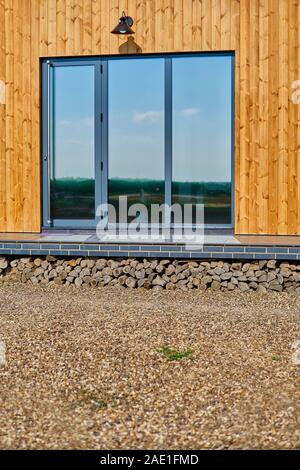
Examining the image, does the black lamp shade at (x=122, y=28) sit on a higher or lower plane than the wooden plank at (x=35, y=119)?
higher

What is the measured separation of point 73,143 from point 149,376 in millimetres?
4312

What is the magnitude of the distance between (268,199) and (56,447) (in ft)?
15.6

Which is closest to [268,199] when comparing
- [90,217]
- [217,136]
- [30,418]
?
[217,136]

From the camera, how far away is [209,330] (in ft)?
14.5

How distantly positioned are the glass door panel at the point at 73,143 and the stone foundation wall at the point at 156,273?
1.06 meters

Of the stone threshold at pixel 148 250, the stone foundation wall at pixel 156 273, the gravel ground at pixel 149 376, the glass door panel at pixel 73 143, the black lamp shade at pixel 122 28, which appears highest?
the black lamp shade at pixel 122 28

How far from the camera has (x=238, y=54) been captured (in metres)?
6.94

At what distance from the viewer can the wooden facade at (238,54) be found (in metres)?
6.89

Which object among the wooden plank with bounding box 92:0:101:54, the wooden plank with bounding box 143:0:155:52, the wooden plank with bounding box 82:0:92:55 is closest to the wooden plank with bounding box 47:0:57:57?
the wooden plank with bounding box 82:0:92:55

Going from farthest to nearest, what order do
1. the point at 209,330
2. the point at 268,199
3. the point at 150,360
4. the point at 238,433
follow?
the point at 268,199 < the point at 209,330 < the point at 150,360 < the point at 238,433

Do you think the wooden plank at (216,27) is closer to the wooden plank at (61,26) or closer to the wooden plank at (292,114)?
the wooden plank at (292,114)

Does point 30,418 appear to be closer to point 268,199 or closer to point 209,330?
point 209,330

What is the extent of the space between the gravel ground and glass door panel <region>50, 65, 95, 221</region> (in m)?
2.07

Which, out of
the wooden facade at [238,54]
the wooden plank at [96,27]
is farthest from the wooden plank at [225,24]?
the wooden plank at [96,27]
